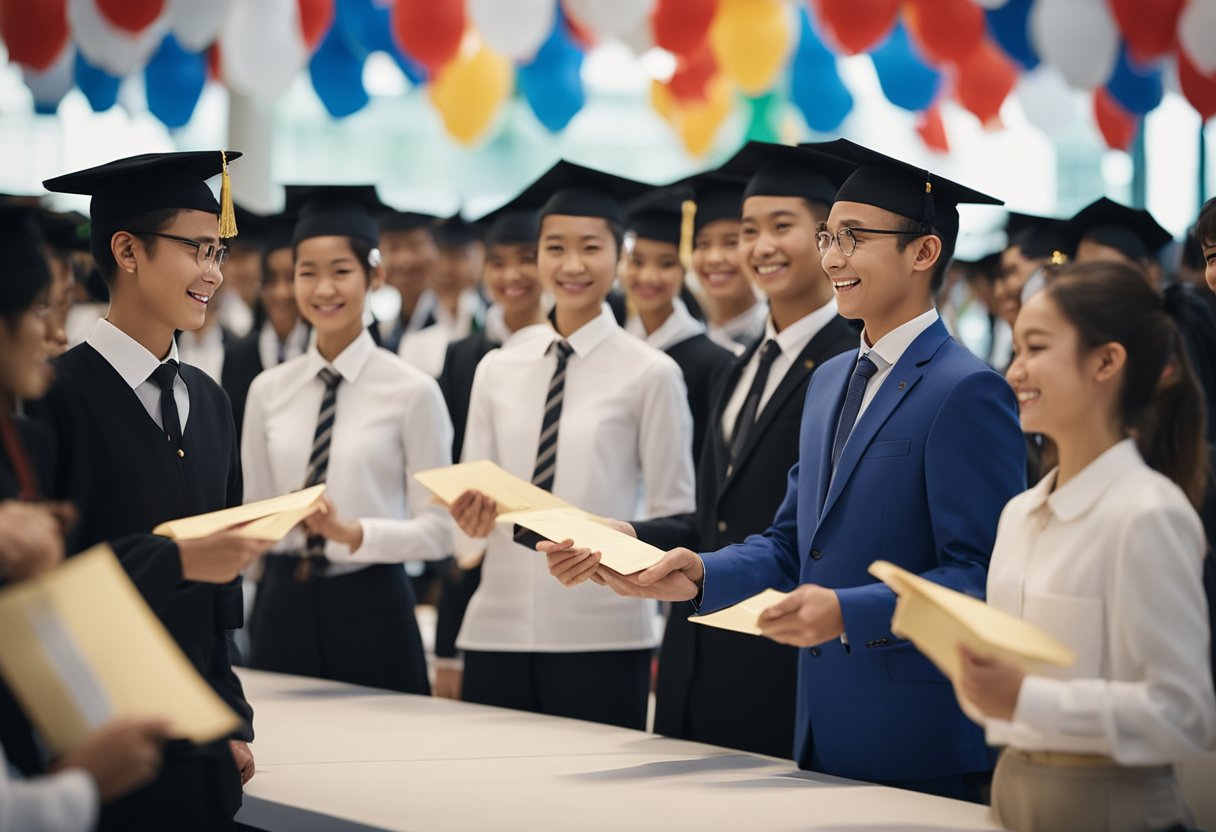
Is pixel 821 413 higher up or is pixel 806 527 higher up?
pixel 821 413

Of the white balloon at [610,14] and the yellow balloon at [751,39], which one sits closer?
the white balloon at [610,14]

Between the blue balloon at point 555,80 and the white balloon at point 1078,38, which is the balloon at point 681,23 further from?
the white balloon at point 1078,38

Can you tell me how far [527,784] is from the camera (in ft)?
8.31

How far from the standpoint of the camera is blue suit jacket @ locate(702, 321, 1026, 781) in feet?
8.31

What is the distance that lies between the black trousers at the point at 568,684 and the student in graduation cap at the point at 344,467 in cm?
29

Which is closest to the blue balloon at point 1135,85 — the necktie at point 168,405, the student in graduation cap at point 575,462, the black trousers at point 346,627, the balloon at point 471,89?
the balloon at point 471,89

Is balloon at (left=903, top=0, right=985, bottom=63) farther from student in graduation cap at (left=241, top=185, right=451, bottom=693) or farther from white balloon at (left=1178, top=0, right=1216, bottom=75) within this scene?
student in graduation cap at (left=241, top=185, right=451, bottom=693)

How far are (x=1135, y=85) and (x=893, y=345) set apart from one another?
4969 mm

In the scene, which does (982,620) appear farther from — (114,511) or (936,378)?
(114,511)

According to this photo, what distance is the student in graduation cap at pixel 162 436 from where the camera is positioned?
7.54ft

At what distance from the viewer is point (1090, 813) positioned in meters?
1.99

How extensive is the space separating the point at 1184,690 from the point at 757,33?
5.93m

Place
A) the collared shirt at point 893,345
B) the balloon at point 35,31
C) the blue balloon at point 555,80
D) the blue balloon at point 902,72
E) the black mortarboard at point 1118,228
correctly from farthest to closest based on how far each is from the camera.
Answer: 1. the blue balloon at point 902,72
2. the blue balloon at point 555,80
3. the balloon at point 35,31
4. the black mortarboard at point 1118,228
5. the collared shirt at point 893,345

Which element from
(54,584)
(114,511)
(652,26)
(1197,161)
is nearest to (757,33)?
(652,26)
